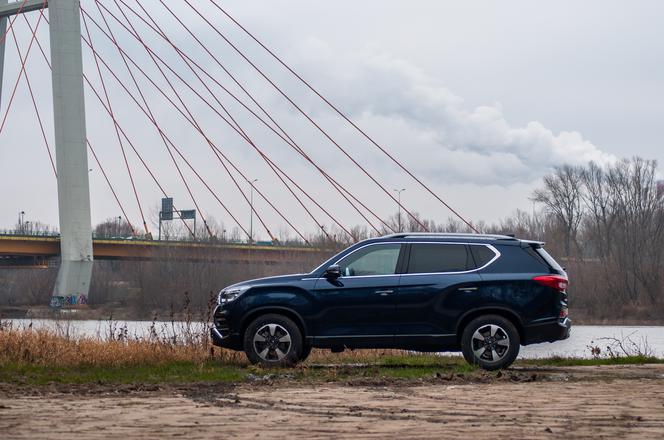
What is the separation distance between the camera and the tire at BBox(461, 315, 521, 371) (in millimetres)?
→ 12508

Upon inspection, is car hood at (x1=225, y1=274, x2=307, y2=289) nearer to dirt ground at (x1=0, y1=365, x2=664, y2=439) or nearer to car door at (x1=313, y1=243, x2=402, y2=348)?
car door at (x1=313, y1=243, x2=402, y2=348)

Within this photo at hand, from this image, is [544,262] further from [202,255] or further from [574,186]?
[574,186]

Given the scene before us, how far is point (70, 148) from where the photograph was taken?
40281 millimetres

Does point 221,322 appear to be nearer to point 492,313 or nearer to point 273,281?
point 273,281

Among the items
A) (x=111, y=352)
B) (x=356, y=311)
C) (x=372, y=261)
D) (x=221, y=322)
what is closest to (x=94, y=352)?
(x=111, y=352)

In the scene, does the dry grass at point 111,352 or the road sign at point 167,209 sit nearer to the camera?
the dry grass at point 111,352

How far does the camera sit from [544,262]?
12766 millimetres

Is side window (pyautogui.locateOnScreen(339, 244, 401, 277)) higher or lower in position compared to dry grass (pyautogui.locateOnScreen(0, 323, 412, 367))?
higher

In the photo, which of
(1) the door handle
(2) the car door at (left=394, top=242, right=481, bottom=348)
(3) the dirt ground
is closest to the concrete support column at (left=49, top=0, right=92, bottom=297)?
(1) the door handle

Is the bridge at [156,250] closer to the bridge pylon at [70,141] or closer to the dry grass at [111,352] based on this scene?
the bridge pylon at [70,141]

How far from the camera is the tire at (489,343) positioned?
12.5 m

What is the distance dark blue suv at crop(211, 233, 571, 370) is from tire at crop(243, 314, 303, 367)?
13 millimetres

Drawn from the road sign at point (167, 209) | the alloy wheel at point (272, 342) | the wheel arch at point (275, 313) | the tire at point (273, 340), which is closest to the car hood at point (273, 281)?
the wheel arch at point (275, 313)

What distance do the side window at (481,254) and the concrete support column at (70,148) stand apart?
29.6m
